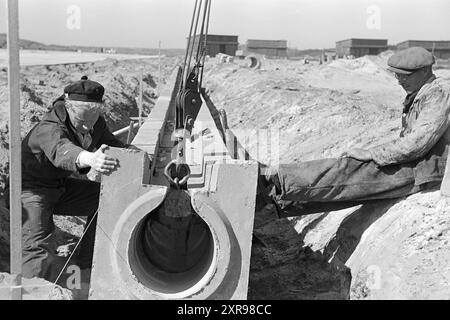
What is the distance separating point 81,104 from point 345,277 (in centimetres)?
257

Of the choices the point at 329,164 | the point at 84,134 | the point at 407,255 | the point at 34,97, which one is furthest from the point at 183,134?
the point at 34,97

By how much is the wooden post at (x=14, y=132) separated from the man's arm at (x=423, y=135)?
274cm

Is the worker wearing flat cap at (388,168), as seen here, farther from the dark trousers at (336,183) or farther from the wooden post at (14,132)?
the wooden post at (14,132)

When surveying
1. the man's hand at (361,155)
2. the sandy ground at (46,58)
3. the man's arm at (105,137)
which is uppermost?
the sandy ground at (46,58)

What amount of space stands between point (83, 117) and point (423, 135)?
264cm

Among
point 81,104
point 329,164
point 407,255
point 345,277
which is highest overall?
point 81,104

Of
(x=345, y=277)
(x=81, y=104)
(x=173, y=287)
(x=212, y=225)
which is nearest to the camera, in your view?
(x=212, y=225)

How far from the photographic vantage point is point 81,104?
14.8 ft

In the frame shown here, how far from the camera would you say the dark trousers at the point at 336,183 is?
4.65 meters

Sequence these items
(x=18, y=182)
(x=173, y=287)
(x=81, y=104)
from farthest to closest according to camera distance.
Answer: (x=81, y=104)
(x=173, y=287)
(x=18, y=182)

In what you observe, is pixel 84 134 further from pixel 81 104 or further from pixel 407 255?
pixel 407 255

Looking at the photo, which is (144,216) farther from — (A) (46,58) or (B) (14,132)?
(A) (46,58)

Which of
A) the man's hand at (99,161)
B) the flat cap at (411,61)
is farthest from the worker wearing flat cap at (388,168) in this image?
the man's hand at (99,161)

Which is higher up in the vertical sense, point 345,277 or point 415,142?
point 415,142
